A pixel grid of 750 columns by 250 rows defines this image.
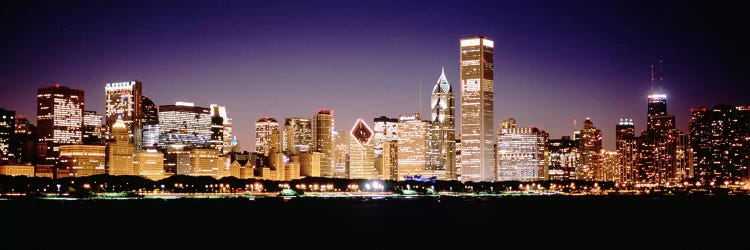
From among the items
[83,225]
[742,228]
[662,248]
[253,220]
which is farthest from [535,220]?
[83,225]

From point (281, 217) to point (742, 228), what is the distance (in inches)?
2337

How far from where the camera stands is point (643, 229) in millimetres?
100438

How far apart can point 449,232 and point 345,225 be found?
56.8 feet

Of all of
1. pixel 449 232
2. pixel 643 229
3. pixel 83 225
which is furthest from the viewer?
pixel 83 225

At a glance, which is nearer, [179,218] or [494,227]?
[494,227]

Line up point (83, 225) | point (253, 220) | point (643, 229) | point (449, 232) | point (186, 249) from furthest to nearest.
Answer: point (253, 220) → point (83, 225) → point (643, 229) → point (449, 232) → point (186, 249)

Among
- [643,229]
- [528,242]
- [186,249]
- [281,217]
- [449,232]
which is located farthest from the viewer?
[281,217]

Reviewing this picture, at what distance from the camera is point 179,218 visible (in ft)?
408

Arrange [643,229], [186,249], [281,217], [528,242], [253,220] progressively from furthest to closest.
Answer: [281,217]
[253,220]
[643,229]
[528,242]
[186,249]

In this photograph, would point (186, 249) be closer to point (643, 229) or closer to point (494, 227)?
point (494, 227)

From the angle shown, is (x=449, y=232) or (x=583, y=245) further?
(x=449, y=232)

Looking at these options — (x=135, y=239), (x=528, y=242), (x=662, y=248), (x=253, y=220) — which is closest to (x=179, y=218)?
(x=253, y=220)

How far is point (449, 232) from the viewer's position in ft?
308

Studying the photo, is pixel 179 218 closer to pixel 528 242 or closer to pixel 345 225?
pixel 345 225
